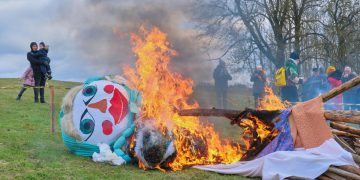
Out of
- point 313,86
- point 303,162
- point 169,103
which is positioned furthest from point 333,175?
point 313,86

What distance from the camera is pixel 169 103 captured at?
7.23 metres

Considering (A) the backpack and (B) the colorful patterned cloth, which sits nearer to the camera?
(B) the colorful patterned cloth

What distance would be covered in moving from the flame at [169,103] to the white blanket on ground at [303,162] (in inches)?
35.3

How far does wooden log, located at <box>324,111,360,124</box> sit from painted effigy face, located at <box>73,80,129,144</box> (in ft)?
10.6

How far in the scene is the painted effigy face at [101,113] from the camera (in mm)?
6938

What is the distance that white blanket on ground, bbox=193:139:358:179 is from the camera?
588 centimetres

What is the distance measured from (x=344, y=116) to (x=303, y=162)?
95 cm

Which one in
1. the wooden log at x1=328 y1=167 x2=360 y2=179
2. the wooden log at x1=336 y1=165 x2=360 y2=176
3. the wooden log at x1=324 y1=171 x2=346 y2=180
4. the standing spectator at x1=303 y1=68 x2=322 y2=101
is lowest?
the wooden log at x1=324 y1=171 x2=346 y2=180

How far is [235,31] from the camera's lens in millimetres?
18203

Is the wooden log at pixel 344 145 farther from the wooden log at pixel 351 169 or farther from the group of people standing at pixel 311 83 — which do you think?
the group of people standing at pixel 311 83

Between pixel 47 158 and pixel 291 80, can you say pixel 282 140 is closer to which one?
pixel 47 158

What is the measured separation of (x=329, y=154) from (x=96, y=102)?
12.4 ft

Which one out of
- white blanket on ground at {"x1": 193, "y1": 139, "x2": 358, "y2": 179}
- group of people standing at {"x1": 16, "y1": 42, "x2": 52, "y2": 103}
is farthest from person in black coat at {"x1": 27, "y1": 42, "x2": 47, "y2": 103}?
white blanket on ground at {"x1": 193, "y1": 139, "x2": 358, "y2": 179}

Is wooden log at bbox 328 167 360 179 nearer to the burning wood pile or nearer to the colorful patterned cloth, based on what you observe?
the burning wood pile
